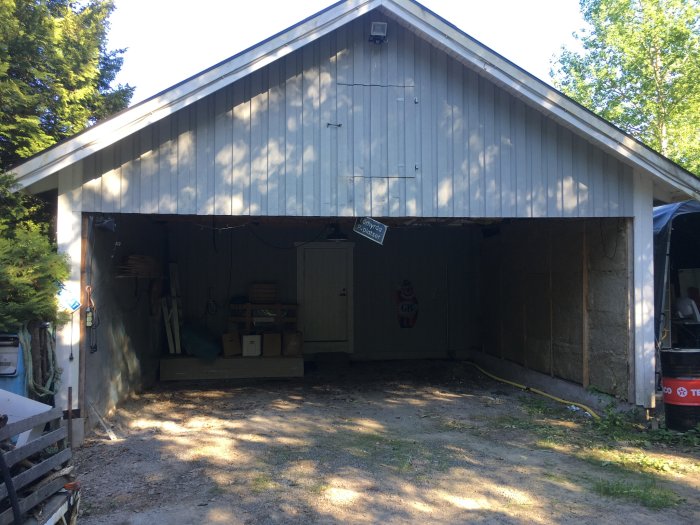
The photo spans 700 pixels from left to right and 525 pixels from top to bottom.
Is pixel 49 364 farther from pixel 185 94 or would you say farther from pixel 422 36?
pixel 422 36

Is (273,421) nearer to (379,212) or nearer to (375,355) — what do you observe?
(379,212)

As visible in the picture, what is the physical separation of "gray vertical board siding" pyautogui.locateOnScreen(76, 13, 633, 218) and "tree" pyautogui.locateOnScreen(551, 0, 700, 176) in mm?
17993

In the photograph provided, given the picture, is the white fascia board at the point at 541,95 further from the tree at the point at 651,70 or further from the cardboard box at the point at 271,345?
the tree at the point at 651,70

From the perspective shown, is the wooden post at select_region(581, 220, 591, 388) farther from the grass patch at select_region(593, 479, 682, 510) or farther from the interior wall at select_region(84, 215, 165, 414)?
the interior wall at select_region(84, 215, 165, 414)

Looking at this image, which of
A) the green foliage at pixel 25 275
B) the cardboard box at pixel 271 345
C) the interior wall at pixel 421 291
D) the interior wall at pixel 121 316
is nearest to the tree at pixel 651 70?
the interior wall at pixel 421 291

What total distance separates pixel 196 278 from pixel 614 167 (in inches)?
311

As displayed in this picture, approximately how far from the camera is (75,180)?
6266mm

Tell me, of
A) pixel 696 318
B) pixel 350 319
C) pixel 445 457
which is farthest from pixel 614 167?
pixel 350 319

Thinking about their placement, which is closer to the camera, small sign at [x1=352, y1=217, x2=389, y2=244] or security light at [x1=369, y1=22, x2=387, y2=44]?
security light at [x1=369, y1=22, x2=387, y2=44]

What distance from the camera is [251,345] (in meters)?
10.5

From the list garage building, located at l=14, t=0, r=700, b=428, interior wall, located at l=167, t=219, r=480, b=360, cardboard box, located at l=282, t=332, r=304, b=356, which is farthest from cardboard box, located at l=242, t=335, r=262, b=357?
garage building, located at l=14, t=0, r=700, b=428

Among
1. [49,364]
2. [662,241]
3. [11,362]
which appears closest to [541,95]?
[662,241]

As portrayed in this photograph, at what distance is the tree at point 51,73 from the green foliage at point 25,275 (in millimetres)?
2687

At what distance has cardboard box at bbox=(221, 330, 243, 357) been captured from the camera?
10.4 m
